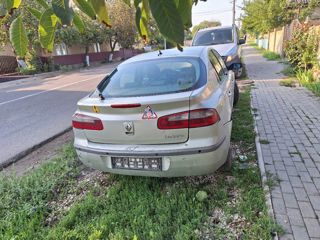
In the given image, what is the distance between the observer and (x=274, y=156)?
3359mm

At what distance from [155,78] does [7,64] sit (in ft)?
72.4

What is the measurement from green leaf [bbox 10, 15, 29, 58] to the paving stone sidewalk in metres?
2.40

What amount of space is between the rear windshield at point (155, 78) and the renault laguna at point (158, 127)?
13mm

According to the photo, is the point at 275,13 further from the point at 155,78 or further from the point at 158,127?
the point at 158,127

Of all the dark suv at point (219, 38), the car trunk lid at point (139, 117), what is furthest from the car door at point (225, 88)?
the dark suv at point (219, 38)

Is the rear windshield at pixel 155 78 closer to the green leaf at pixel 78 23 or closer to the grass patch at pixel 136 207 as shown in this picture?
the grass patch at pixel 136 207

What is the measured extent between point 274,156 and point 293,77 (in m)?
7.17

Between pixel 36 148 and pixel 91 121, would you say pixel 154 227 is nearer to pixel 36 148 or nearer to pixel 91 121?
pixel 91 121

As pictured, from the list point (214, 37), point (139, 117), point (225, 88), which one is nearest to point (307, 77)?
point (214, 37)

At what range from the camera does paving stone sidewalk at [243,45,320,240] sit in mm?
2188

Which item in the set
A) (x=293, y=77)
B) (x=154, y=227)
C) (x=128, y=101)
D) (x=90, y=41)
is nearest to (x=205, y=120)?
(x=128, y=101)

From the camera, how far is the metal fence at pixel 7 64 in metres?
19.4

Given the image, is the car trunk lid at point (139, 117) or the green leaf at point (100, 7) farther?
the car trunk lid at point (139, 117)

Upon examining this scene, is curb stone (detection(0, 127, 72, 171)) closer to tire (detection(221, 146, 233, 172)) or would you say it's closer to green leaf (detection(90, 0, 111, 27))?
tire (detection(221, 146, 233, 172))
